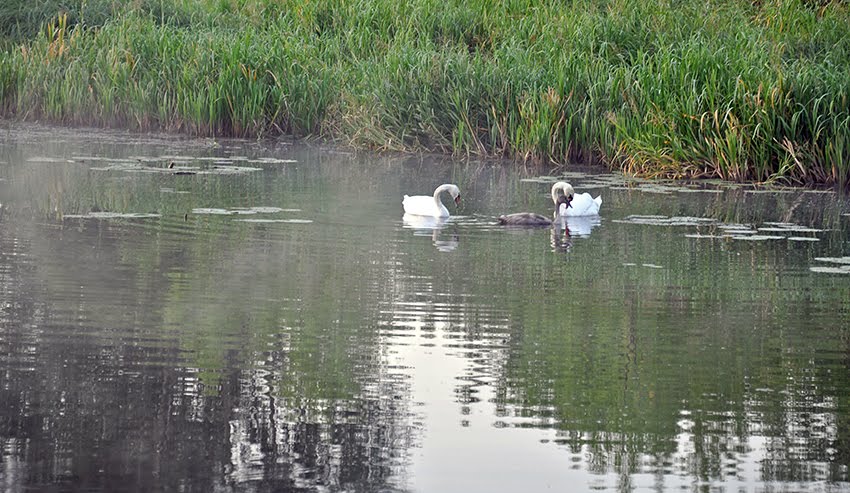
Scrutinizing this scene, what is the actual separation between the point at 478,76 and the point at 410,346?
1057 centimetres

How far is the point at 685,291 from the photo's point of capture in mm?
8984

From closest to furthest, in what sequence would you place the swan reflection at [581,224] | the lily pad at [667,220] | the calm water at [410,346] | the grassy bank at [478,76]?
the calm water at [410,346] → the swan reflection at [581,224] → the lily pad at [667,220] → the grassy bank at [478,76]

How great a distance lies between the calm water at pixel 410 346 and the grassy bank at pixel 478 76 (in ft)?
6.85

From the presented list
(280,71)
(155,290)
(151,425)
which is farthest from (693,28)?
(151,425)

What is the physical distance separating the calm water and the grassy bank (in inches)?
82.3

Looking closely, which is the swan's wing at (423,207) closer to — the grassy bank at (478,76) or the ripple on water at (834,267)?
the ripple on water at (834,267)

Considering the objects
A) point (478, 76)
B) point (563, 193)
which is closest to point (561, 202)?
point (563, 193)

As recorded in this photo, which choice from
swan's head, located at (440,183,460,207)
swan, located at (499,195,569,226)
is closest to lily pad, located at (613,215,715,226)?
swan, located at (499,195,569,226)

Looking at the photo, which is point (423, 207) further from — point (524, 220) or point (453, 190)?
point (524, 220)

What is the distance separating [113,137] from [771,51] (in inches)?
306

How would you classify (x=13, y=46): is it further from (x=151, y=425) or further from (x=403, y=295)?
(x=151, y=425)

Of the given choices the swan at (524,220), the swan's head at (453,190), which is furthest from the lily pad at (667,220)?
the swan's head at (453,190)

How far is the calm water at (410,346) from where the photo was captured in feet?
17.4

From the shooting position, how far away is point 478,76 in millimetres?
17391
